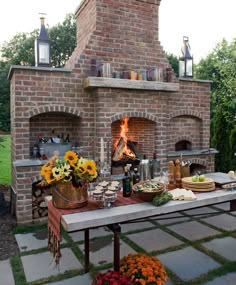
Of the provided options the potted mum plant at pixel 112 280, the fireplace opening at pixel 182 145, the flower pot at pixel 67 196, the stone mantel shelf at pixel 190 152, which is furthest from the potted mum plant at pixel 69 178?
the fireplace opening at pixel 182 145

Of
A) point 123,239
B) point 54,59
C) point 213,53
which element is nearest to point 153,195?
point 123,239

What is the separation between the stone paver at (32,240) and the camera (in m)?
3.62

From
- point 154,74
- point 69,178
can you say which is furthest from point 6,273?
point 154,74

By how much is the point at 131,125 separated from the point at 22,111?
8.06ft

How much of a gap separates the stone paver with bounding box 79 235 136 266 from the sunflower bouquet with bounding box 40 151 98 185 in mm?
1400

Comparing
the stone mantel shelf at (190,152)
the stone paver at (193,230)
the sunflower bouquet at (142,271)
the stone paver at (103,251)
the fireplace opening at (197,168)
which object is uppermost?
the stone mantel shelf at (190,152)

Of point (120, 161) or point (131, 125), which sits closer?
point (120, 161)

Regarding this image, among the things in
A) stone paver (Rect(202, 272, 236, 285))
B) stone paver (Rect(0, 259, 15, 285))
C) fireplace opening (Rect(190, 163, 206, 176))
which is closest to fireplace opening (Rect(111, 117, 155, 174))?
fireplace opening (Rect(190, 163, 206, 176))

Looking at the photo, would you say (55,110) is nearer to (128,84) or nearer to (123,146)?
(128,84)

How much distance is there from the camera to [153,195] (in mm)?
2508

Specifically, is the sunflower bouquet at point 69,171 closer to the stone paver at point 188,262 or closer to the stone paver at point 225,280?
the stone paver at point 188,262

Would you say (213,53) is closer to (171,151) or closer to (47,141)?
(171,151)

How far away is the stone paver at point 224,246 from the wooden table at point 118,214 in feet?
3.29

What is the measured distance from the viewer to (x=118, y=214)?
2.22 m
